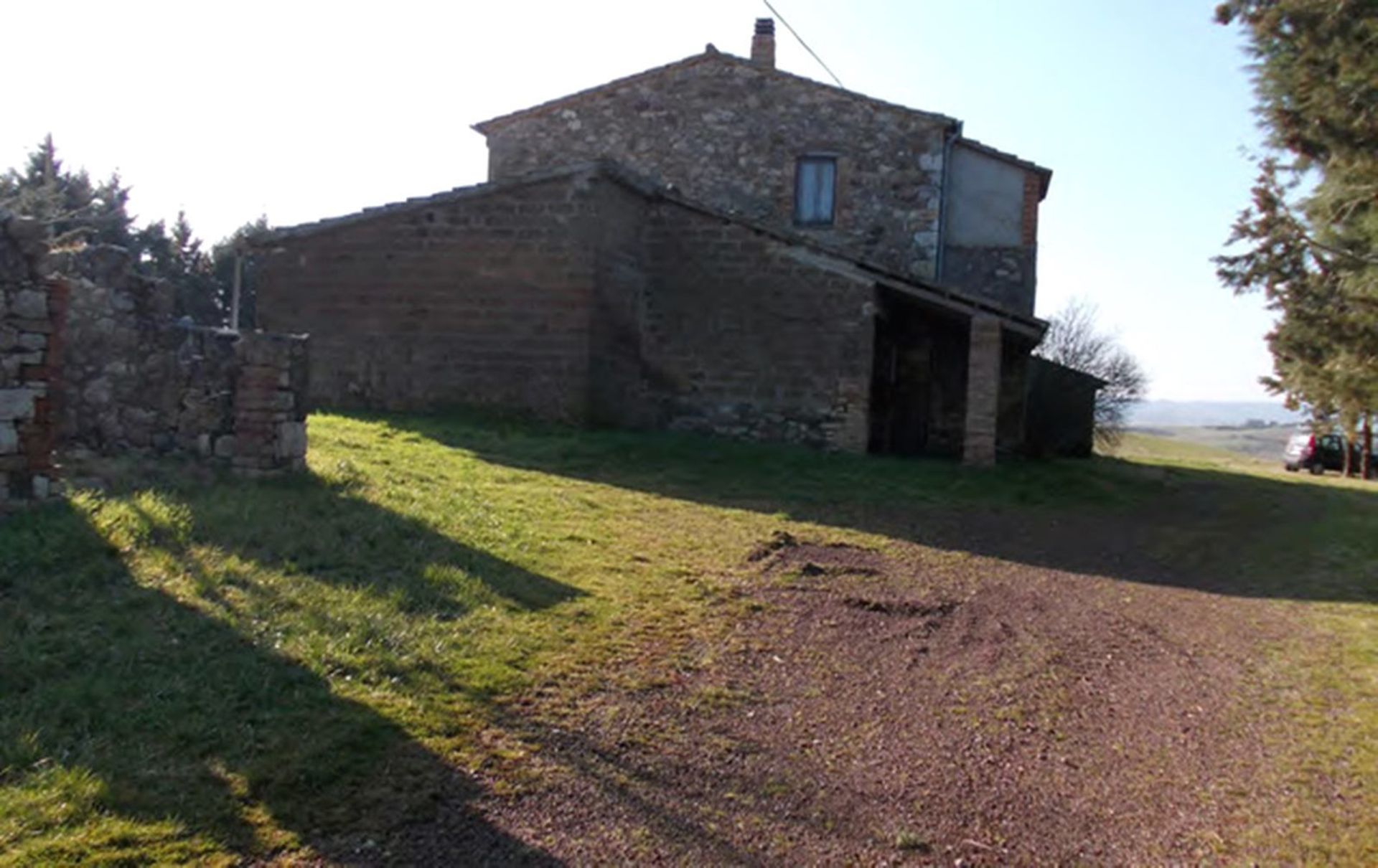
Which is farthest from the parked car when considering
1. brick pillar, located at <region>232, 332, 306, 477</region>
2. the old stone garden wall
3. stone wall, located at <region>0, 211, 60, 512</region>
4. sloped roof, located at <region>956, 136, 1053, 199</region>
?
stone wall, located at <region>0, 211, 60, 512</region>

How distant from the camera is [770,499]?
13.2m

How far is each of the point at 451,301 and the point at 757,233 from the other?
4769 mm

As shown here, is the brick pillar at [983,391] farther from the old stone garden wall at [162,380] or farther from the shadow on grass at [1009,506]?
the old stone garden wall at [162,380]

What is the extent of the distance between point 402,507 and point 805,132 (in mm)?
15514

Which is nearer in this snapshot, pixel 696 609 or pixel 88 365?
pixel 696 609

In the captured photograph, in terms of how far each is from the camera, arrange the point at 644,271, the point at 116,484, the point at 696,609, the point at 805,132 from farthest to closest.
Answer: the point at 805,132 < the point at 644,271 < the point at 116,484 < the point at 696,609

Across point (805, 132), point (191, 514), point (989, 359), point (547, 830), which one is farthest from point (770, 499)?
point (805, 132)

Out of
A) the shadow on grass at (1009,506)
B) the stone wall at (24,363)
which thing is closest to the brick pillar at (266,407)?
the stone wall at (24,363)

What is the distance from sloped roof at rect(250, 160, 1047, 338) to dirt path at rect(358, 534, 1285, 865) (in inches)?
350

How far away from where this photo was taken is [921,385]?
19.9 metres

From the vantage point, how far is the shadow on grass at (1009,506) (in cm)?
1152

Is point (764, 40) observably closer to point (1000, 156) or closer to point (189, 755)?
point (1000, 156)

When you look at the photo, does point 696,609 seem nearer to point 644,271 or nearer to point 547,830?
point 547,830

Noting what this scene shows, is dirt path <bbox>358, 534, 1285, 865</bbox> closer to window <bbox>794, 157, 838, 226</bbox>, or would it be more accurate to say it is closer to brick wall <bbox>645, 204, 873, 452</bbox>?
brick wall <bbox>645, 204, 873, 452</bbox>
